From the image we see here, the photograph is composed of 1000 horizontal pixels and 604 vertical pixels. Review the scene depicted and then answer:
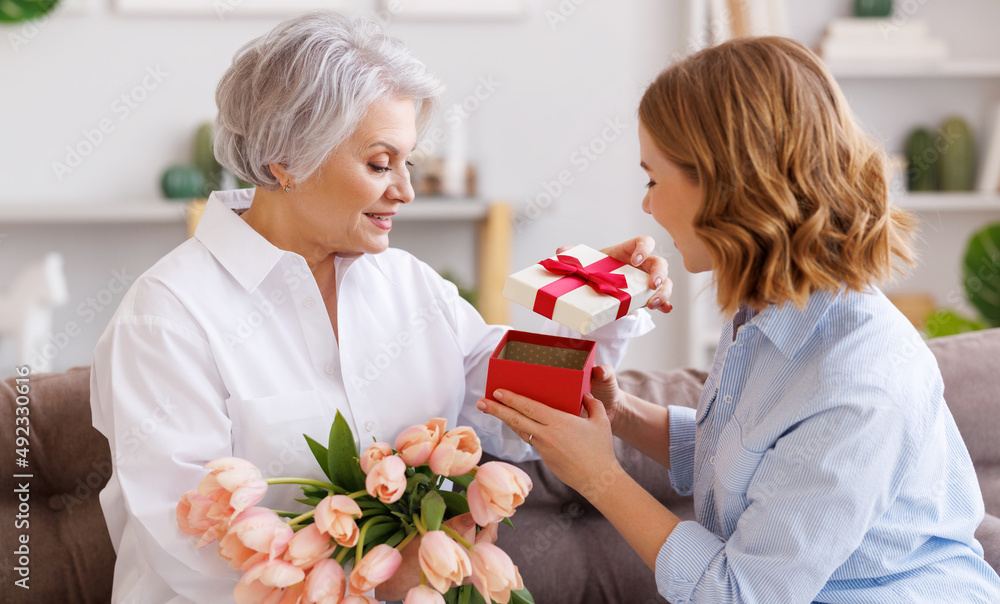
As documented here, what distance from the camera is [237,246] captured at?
1230mm

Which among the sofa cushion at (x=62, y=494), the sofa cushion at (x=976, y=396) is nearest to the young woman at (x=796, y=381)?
the sofa cushion at (x=976, y=396)

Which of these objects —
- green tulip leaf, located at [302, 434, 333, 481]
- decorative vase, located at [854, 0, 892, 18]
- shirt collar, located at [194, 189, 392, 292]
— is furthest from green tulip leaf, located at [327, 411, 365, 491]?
decorative vase, located at [854, 0, 892, 18]

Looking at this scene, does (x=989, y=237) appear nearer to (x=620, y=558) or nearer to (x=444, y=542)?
(x=620, y=558)

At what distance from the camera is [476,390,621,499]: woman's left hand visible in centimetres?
107

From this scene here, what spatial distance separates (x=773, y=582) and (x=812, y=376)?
259 millimetres

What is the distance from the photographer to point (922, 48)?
116 inches

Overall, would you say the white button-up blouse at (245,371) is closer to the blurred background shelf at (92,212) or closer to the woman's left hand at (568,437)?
the woman's left hand at (568,437)

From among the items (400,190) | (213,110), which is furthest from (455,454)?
(213,110)

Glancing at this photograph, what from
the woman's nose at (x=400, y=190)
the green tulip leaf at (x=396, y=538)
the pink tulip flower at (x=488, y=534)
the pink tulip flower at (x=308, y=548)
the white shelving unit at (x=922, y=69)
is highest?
the woman's nose at (x=400, y=190)

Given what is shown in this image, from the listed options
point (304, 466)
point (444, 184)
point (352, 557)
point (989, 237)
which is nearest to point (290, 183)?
point (304, 466)

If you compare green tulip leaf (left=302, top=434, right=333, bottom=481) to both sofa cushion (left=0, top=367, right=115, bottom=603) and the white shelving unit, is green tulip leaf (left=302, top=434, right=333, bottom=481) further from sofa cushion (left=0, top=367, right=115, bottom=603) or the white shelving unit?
the white shelving unit

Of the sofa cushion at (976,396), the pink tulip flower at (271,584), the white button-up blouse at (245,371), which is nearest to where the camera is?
the pink tulip flower at (271,584)

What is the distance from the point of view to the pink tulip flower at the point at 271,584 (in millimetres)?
847

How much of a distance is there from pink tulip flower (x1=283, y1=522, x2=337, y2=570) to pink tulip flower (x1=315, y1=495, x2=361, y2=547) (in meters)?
0.01
